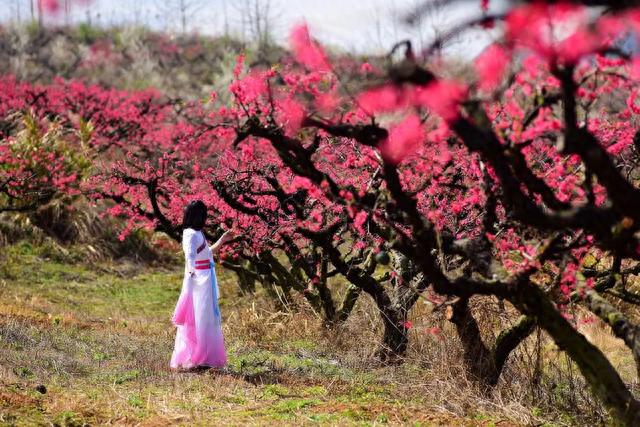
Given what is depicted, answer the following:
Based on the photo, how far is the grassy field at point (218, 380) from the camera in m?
5.41

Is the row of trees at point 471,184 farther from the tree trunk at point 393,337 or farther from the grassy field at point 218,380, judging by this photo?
the grassy field at point 218,380

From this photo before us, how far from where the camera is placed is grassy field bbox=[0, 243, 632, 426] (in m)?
5.41

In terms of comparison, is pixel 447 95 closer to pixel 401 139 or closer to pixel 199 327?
pixel 401 139

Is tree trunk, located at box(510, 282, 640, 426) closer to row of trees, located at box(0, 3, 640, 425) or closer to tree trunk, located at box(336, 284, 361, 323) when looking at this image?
row of trees, located at box(0, 3, 640, 425)

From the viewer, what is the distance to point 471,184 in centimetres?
669

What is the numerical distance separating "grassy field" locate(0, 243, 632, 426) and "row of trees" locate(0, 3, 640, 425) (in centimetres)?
46

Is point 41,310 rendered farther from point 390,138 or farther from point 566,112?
point 566,112

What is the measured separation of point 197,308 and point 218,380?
984mm

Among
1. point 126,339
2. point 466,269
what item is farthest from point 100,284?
point 466,269

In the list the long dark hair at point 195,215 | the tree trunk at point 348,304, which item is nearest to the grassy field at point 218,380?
the tree trunk at point 348,304

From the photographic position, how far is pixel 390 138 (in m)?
4.43

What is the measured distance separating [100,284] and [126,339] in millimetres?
5802

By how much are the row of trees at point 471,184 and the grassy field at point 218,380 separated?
457mm

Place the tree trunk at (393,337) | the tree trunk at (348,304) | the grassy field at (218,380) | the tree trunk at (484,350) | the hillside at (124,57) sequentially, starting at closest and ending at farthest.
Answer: the grassy field at (218,380)
the tree trunk at (484,350)
the tree trunk at (393,337)
the tree trunk at (348,304)
the hillside at (124,57)
